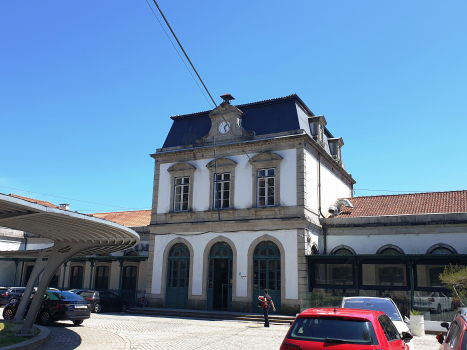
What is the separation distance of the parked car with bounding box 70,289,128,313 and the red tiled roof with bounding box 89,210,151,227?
8.03 metres

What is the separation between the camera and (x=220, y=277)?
24.3 metres

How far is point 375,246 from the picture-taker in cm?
2336

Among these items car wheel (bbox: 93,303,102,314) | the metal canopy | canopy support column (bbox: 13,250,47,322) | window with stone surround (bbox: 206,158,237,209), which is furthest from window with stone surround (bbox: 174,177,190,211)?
canopy support column (bbox: 13,250,47,322)

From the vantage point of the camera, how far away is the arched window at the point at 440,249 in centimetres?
2175

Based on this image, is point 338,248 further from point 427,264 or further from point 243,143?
point 243,143

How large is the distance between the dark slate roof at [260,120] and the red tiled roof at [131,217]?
8291 mm

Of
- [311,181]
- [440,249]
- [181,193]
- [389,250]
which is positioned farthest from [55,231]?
[440,249]

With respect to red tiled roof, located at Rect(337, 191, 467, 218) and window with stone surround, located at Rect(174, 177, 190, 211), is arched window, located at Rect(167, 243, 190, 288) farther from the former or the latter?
red tiled roof, located at Rect(337, 191, 467, 218)

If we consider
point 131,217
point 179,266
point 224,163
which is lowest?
point 179,266

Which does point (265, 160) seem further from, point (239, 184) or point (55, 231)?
point (55, 231)

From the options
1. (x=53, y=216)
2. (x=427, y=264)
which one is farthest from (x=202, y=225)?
(x=53, y=216)

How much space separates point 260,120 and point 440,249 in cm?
1166

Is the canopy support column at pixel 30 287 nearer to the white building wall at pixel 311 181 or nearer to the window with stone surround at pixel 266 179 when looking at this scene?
the window with stone surround at pixel 266 179

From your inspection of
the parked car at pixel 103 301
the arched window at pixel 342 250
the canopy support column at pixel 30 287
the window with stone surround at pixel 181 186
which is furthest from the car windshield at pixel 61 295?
the arched window at pixel 342 250
